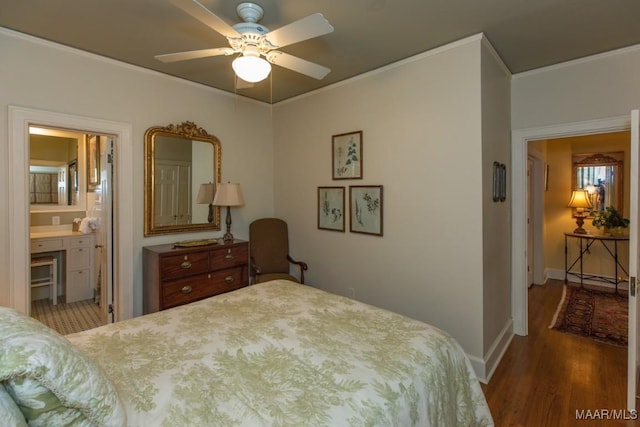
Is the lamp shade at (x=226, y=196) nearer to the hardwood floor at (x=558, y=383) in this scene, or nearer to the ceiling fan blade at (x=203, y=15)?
the ceiling fan blade at (x=203, y=15)

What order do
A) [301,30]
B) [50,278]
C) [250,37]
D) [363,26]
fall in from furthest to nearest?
[50,278] < [363,26] < [250,37] < [301,30]

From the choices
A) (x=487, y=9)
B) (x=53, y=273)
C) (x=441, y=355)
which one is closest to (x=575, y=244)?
(x=487, y=9)

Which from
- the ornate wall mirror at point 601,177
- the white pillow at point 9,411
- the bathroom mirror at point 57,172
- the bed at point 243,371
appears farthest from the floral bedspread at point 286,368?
the ornate wall mirror at point 601,177

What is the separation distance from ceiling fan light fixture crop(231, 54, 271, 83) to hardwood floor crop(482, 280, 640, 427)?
8.65 feet

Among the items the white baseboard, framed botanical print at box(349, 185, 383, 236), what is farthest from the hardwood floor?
framed botanical print at box(349, 185, 383, 236)

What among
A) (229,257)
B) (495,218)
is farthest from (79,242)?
(495,218)

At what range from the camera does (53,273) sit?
4.01 metres

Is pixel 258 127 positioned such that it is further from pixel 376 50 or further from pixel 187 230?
pixel 376 50

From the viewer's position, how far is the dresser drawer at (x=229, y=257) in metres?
3.08

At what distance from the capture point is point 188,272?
9.42 feet

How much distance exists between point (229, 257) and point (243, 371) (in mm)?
2039

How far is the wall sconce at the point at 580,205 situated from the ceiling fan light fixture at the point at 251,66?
17.6ft

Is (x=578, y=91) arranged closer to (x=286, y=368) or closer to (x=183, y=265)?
(x=286, y=368)

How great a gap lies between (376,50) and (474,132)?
3.42 feet
